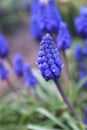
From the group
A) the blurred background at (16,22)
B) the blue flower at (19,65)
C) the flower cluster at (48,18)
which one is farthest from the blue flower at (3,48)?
the blurred background at (16,22)

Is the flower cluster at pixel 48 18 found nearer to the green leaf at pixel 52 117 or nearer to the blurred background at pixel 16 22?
the green leaf at pixel 52 117

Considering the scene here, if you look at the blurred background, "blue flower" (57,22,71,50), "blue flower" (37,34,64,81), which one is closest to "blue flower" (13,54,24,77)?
"blue flower" (57,22,71,50)

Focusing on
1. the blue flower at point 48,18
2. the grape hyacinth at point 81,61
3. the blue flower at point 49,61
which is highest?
the grape hyacinth at point 81,61

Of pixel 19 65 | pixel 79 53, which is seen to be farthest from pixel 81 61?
pixel 19 65

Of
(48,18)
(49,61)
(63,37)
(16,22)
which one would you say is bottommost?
(49,61)

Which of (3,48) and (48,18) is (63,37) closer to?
(48,18)

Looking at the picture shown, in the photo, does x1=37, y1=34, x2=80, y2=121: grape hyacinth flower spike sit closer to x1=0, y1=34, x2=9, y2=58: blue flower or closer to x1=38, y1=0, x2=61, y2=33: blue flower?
x1=38, y1=0, x2=61, y2=33: blue flower
